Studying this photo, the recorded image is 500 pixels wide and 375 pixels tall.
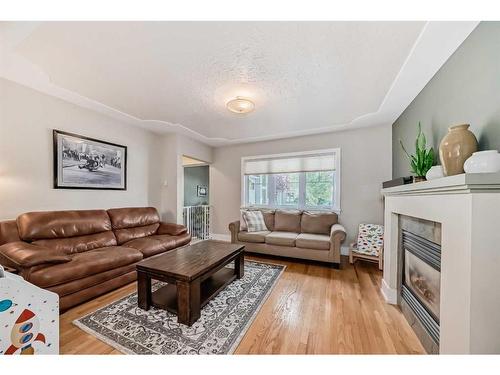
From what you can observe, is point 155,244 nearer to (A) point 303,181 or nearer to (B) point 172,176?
(B) point 172,176

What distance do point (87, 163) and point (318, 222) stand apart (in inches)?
155

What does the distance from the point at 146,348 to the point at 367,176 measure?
154 inches

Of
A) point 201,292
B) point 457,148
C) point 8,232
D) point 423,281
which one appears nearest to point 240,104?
point 457,148

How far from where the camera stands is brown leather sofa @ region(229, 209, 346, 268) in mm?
3004

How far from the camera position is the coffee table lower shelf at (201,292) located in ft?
5.98

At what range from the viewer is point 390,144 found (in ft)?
11.1

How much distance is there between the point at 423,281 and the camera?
1.60 m

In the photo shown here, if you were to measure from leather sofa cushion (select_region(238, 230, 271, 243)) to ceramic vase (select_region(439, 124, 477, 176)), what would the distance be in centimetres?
266

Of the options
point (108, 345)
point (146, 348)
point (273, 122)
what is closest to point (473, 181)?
point (146, 348)

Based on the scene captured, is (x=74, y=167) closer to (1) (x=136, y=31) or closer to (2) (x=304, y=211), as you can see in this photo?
(1) (x=136, y=31)

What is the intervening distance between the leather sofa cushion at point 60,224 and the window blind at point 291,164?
2926 millimetres

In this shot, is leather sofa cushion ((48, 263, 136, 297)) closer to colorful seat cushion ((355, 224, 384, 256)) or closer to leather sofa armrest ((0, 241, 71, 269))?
leather sofa armrest ((0, 241, 71, 269))

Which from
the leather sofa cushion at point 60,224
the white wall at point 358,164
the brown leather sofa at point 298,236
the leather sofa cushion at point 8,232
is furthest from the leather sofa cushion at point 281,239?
the leather sofa cushion at point 8,232

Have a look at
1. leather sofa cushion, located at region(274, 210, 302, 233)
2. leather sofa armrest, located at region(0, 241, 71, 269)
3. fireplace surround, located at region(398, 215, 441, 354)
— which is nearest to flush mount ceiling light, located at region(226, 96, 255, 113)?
fireplace surround, located at region(398, 215, 441, 354)
